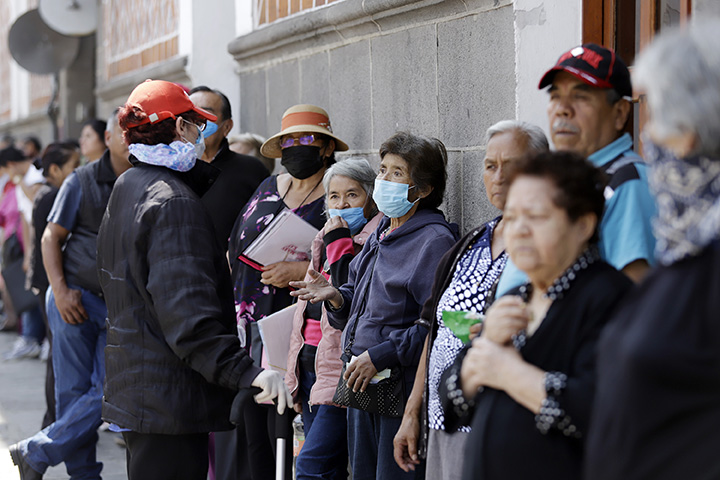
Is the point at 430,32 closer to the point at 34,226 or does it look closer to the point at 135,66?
the point at 34,226

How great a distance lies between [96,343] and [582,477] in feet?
14.3

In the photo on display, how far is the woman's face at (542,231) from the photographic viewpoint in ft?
7.85

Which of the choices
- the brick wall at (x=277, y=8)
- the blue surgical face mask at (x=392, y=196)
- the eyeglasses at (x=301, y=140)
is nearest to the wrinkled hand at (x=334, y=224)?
the blue surgical face mask at (x=392, y=196)

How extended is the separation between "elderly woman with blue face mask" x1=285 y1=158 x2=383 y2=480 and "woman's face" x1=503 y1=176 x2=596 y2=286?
210cm

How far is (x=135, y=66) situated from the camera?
35.4 feet

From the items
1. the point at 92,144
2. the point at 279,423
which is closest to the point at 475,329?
the point at 279,423

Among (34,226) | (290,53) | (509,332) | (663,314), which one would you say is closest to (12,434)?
(34,226)

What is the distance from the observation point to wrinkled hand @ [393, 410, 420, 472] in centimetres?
365

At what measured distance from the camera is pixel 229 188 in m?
5.78

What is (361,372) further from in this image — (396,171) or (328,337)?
(396,171)

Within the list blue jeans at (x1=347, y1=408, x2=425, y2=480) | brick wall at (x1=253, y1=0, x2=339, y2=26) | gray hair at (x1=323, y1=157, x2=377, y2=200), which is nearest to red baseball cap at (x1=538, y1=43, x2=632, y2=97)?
blue jeans at (x1=347, y1=408, x2=425, y2=480)

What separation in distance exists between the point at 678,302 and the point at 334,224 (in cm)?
278

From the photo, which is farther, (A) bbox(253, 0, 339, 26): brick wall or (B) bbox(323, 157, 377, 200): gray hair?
(A) bbox(253, 0, 339, 26): brick wall

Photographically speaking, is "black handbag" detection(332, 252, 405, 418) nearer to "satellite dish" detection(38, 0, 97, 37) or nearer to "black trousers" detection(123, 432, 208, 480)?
"black trousers" detection(123, 432, 208, 480)
